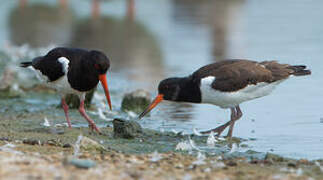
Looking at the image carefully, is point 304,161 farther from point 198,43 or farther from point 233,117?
point 198,43

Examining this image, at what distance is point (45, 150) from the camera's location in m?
6.34

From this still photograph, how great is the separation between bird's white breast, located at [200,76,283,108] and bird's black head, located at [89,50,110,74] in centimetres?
108

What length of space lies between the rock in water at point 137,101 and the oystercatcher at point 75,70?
4.73ft

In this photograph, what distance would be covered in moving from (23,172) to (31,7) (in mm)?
22379

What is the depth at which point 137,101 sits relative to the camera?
962cm

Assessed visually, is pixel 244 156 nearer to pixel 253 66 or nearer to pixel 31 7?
pixel 253 66

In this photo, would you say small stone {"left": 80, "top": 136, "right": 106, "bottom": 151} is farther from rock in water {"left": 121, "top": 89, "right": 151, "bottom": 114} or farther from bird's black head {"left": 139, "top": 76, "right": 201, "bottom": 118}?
rock in water {"left": 121, "top": 89, "right": 151, "bottom": 114}

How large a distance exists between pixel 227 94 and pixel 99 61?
1427 millimetres

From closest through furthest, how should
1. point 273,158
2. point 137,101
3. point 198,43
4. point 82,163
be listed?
point 82,163, point 273,158, point 137,101, point 198,43

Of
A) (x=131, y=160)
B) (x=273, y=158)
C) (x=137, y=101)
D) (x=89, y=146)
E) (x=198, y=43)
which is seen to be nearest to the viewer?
(x=131, y=160)

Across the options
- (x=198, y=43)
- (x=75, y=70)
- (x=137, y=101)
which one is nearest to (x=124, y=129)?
(x=75, y=70)

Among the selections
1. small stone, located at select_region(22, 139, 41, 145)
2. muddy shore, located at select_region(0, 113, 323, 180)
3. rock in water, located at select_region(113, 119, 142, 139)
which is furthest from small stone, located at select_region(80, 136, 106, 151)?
rock in water, located at select_region(113, 119, 142, 139)

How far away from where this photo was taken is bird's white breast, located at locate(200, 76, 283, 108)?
25.4ft

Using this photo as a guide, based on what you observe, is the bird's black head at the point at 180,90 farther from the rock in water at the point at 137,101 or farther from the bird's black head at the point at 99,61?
the rock in water at the point at 137,101
